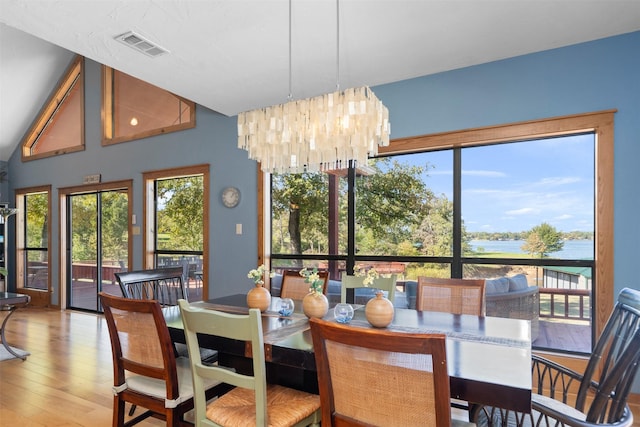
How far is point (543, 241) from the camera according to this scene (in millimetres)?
3264

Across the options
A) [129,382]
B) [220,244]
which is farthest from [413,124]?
[129,382]

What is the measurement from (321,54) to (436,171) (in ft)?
5.14

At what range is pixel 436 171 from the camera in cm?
372

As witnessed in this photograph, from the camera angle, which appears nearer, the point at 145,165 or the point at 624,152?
the point at 624,152

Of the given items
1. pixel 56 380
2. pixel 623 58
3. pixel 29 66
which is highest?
pixel 29 66

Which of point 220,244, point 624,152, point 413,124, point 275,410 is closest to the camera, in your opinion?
point 275,410

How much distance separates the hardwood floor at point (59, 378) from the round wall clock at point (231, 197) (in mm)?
2070

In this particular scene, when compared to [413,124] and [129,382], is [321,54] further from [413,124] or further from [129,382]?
[129,382]

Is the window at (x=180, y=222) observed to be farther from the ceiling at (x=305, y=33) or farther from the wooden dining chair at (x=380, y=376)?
the wooden dining chair at (x=380, y=376)

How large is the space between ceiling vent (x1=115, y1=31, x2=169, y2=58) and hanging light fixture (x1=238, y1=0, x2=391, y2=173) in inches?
39.5

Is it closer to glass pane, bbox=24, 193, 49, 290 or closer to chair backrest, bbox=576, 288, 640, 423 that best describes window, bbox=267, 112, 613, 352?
chair backrest, bbox=576, 288, 640, 423

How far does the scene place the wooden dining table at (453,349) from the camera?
4.30 ft

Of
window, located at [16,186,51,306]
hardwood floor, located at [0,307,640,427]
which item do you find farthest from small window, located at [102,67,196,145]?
hardwood floor, located at [0,307,640,427]

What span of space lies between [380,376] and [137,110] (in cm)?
573
